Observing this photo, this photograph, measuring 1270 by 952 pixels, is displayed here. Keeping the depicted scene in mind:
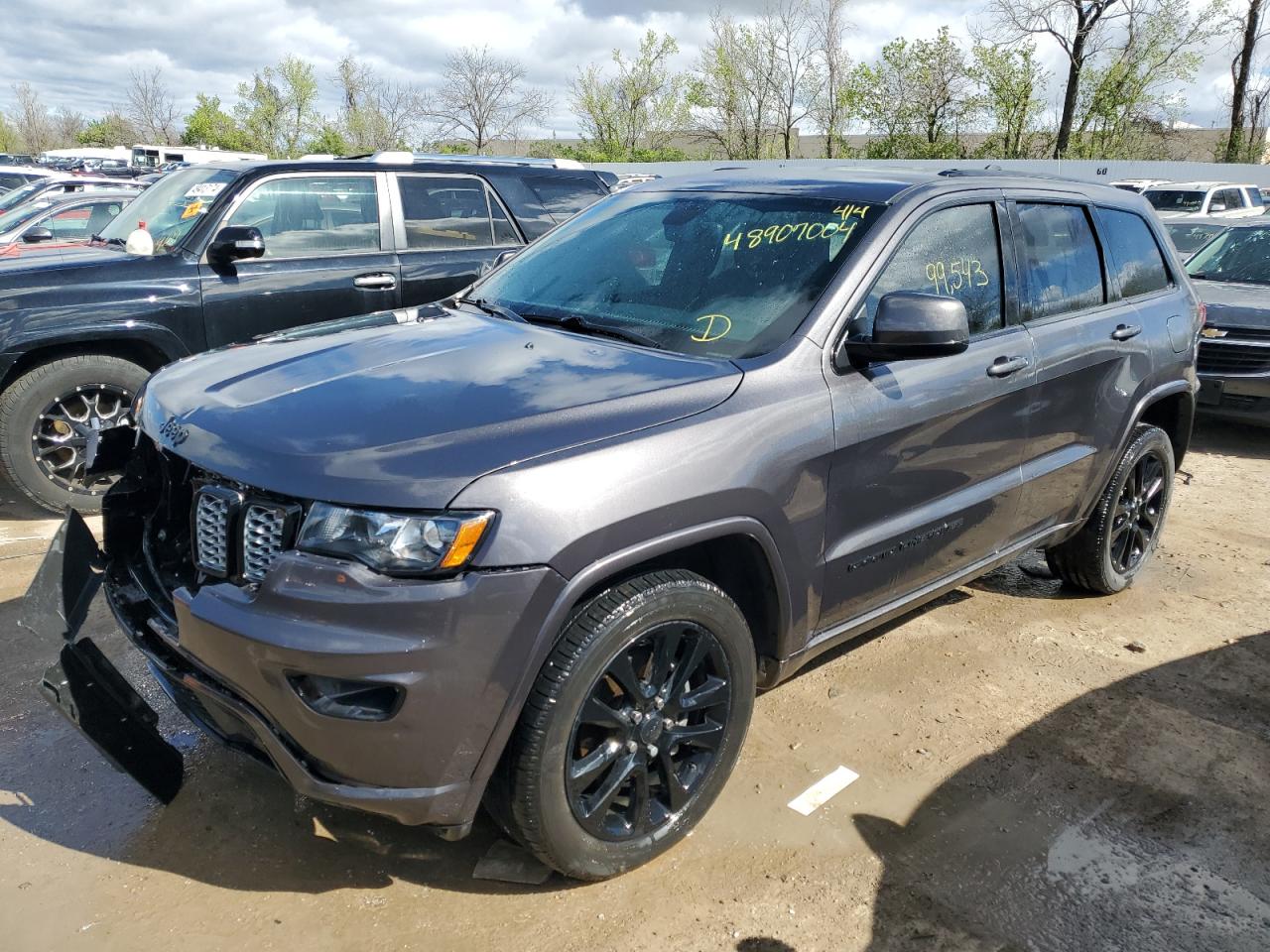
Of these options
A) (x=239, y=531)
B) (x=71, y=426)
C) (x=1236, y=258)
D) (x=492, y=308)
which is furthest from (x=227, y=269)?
(x=1236, y=258)

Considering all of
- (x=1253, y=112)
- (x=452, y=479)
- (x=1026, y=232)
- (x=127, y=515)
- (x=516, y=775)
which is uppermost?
(x=1253, y=112)

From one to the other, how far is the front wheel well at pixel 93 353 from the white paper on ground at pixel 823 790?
13.6 feet

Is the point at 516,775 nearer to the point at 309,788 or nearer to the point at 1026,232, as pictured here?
the point at 309,788

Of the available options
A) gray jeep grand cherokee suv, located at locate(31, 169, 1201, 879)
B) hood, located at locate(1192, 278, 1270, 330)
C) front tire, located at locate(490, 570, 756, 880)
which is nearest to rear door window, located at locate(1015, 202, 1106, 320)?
gray jeep grand cherokee suv, located at locate(31, 169, 1201, 879)

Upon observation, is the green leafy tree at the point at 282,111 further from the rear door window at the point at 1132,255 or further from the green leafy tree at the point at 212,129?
the rear door window at the point at 1132,255

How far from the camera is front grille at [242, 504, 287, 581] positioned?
2.28 metres

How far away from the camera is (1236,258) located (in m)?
9.12

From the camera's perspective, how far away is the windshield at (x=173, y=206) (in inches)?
227

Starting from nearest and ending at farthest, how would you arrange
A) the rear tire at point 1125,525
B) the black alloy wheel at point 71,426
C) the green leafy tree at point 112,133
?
the rear tire at point 1125,525 < the black alloy wheel at point 71,426 < the green leafy tree at point 112,133

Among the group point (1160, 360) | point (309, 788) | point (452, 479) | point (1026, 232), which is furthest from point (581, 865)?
point (1160, 360)

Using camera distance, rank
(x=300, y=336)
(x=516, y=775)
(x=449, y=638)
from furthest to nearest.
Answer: (x=300, y=336) → (x=516, y=775) → (x=449, y=638)

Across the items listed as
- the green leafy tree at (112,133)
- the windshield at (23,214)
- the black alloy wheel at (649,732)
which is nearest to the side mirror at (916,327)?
the black alloy wheel at (649,732)

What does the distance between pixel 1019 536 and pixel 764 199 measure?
5.49ft

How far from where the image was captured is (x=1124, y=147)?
121 feet
